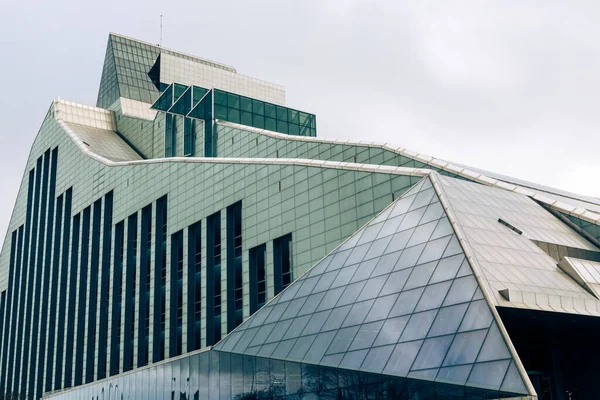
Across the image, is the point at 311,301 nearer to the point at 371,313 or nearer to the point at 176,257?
the point at 371,313

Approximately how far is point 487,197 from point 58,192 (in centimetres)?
6860

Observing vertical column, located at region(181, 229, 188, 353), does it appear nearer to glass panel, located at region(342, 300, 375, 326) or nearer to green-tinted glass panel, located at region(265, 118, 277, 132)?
green-tinted glass panel, located at region(265, 118, 277, 132)

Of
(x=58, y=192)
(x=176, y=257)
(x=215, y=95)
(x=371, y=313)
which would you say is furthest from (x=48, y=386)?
(x=371, y=313)

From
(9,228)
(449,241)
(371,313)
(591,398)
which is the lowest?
(591,398)

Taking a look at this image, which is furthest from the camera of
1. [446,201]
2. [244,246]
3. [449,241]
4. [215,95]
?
[215,95]

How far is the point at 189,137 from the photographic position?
7738cm

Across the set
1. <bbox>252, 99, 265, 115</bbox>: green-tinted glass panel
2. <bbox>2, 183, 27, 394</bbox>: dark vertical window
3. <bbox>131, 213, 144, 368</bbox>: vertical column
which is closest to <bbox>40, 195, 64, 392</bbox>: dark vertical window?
<bbox>2, 183, 27, 394</bbox>: dark vertical window

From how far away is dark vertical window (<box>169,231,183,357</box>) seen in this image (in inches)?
2491

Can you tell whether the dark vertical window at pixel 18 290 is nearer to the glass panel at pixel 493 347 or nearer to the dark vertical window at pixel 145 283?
the dark vertical window at pixel 145 283

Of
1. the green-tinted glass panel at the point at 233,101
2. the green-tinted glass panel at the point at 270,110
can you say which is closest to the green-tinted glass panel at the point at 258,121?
the green-tinted glass panel at the point at 270,110

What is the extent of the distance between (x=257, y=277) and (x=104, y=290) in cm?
2787

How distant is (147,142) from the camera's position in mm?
89000

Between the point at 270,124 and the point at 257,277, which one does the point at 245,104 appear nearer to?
the point at 270,124

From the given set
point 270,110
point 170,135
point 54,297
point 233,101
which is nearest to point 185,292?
point 233,101
